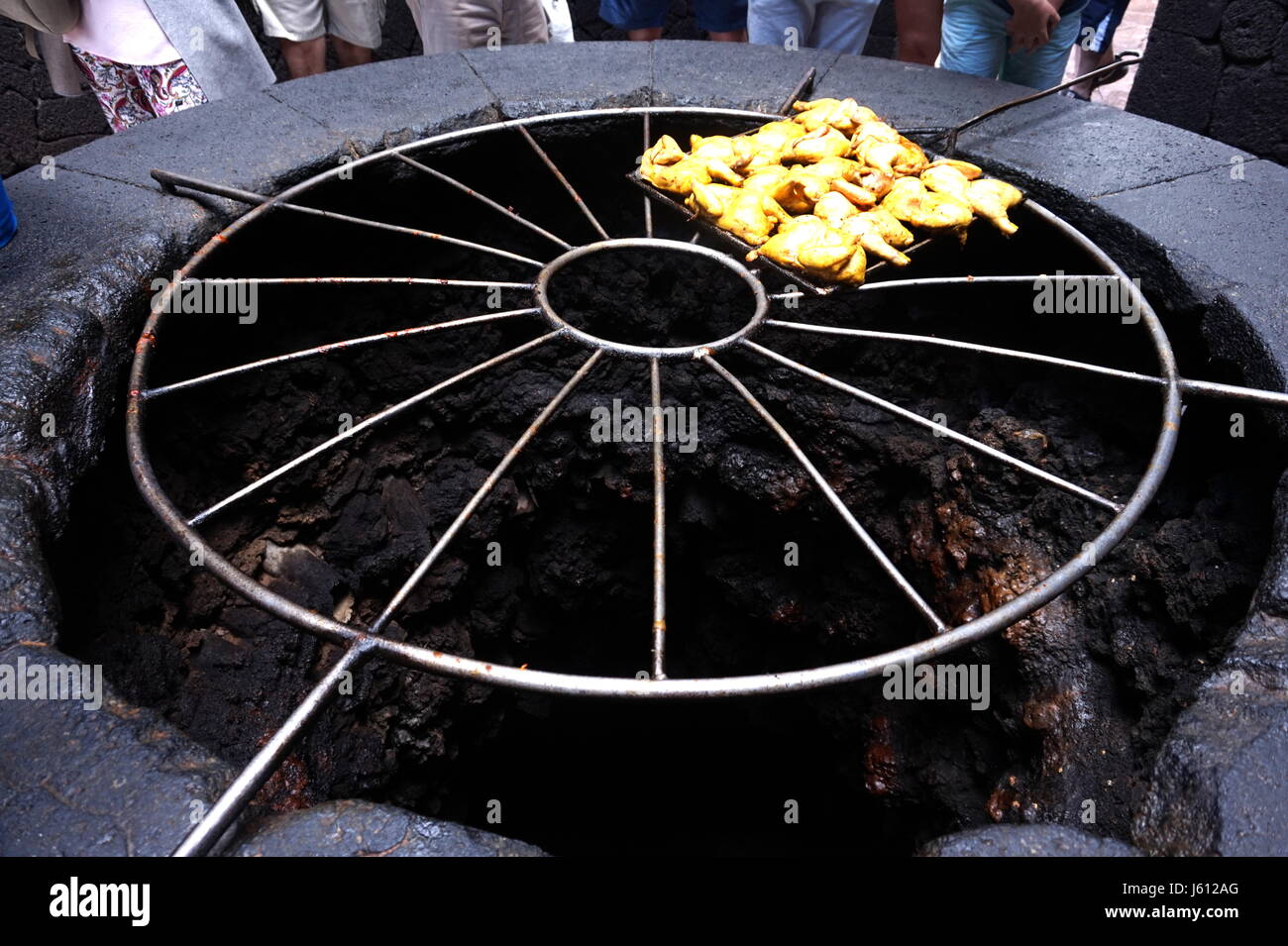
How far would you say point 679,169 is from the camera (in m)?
2.96

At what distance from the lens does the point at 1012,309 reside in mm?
3111

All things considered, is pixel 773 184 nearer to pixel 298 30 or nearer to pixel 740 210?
pixel 740 210

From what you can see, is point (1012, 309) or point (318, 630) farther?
point (1012, 309)

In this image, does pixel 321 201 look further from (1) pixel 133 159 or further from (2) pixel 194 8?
(2) pixel 194 8

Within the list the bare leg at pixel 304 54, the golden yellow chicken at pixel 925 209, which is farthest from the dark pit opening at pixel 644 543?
the bare leg at pixel 304 54

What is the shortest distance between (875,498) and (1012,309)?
815mm

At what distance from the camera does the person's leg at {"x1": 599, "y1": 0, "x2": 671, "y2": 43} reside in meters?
6.30

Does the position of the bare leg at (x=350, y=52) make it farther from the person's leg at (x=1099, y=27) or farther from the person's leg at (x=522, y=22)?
the person's leg at (x=1099, y=27)

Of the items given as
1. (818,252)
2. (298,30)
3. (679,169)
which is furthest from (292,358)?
(298,30)

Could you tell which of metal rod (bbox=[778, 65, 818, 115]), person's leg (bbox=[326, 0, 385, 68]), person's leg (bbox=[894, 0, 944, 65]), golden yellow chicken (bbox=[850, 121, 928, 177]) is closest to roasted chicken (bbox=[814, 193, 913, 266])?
golden yellow chicken (bbox=[850, 121, 928, 177])

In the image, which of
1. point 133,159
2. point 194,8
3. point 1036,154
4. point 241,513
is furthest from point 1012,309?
point 194,8

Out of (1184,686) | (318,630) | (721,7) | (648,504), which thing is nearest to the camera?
→ (318,630)

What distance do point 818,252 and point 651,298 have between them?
113 centimetres

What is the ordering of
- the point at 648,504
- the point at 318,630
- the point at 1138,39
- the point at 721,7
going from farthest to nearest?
the point at 1138,39 → the point at 721,7 → the point at 648,504 → the point at 318,630
